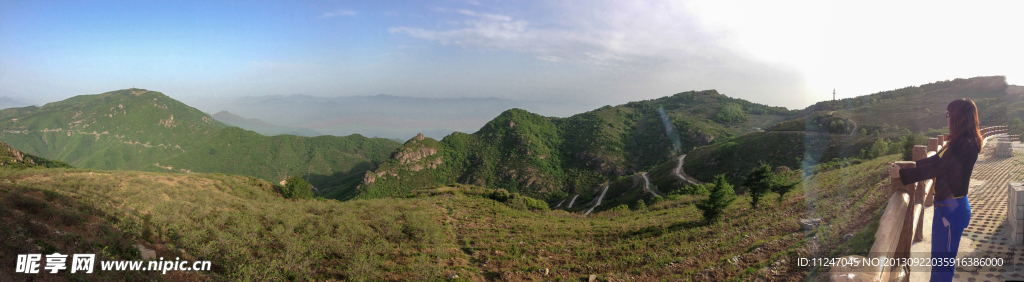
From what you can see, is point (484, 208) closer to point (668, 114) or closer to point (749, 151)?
point (749, 151)

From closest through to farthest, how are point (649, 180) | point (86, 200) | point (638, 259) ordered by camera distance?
point (86, 200), point (638, 259), point (649, 180)

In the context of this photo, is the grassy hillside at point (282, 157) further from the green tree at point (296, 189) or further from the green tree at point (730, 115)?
the green tree at point (730, 115)

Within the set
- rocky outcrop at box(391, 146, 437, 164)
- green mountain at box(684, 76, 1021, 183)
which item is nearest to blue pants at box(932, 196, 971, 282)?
green mountain at box(684, 76, 1021, 183)

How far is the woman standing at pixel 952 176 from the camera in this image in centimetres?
327

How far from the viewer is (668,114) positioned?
12769 centimetres

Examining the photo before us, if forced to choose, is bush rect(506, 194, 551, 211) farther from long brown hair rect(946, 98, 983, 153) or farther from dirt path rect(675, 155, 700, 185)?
long brown hair rect(946, 98, 983, 153)

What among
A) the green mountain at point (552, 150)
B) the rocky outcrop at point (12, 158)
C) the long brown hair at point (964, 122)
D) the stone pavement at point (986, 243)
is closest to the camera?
the long brown hair at point (964, 122)

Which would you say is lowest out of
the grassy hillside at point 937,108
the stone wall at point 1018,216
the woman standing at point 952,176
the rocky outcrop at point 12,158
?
the rocky outcrop at point 12,158

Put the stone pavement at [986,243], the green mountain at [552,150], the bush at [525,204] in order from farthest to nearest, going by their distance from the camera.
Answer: the green mountain at [552,150], the bush at [525,204], the stone pavement at [986,243]

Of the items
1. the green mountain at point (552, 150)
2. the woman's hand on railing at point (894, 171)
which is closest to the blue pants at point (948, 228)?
the woman's hand on railing at point (894, 171)

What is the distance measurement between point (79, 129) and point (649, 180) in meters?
196

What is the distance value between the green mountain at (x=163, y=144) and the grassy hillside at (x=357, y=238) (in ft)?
303

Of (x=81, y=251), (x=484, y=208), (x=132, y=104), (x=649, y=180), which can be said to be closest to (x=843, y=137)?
(x=649, y=180)

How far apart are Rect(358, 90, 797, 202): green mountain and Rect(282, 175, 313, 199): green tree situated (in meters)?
43.4
